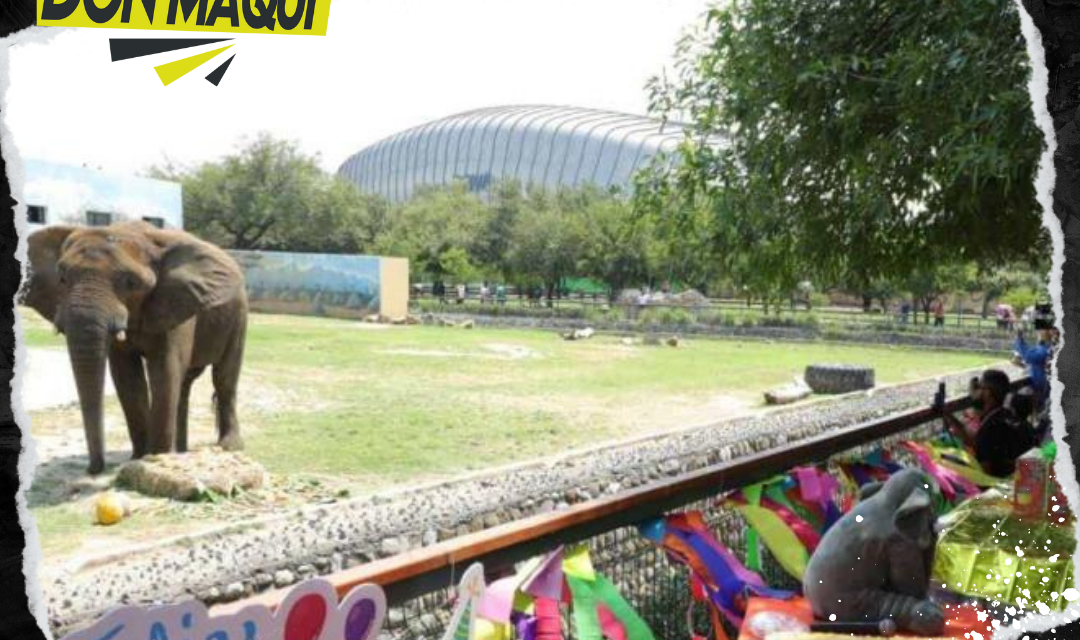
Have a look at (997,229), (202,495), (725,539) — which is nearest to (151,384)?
(202,495)

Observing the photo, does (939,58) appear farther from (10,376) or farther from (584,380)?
(584,380)

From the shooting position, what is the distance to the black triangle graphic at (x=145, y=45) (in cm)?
100

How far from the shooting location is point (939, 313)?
3438 millimetres

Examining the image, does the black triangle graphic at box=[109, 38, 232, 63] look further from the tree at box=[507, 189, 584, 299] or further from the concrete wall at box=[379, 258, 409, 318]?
the tree at box=[507, 189, 584, 299]

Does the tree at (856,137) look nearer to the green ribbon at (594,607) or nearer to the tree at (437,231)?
the tree at (437,231)

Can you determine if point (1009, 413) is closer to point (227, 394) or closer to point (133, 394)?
point (227, 394)

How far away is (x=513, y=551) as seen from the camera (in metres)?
1.12

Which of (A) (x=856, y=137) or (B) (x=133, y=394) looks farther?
(B) (x=133, y=394)

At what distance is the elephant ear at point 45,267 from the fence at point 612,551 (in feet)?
2.05

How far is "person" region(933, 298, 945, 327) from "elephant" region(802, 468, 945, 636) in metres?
2.18

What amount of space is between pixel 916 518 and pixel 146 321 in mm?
2373

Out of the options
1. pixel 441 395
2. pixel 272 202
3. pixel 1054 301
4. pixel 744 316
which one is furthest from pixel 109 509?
pixel 744 316

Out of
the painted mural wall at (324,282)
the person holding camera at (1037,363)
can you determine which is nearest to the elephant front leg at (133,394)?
the painted mural wall at (324,282)

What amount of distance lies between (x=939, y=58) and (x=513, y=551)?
1139 mm
